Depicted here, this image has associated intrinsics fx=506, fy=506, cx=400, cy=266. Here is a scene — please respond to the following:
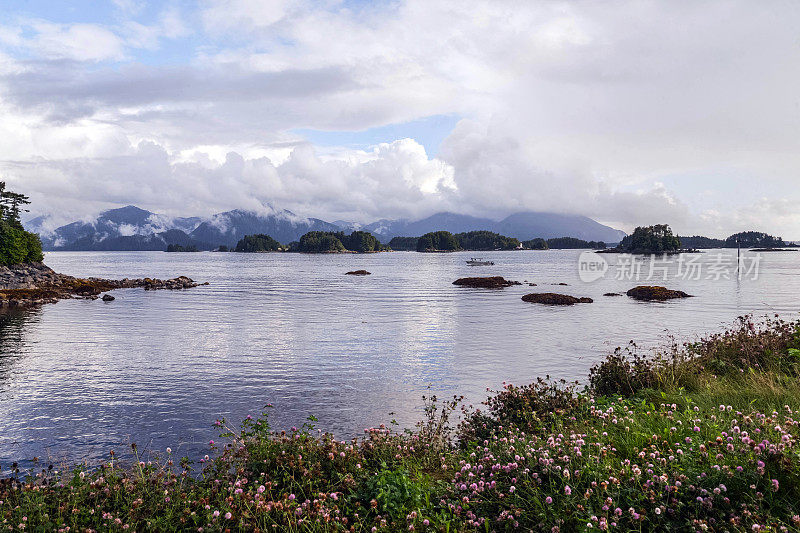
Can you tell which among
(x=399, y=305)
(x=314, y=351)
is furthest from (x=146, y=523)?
(x=399, y=305)

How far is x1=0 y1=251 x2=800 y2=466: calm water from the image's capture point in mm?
13484

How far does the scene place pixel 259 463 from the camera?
323 inches

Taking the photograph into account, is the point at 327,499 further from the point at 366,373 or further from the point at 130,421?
the point at 366,373

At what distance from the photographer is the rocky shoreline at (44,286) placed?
164 ft

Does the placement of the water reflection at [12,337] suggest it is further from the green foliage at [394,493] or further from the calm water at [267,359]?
the green foliage at [394,493]

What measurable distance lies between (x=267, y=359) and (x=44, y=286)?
56.5 metres

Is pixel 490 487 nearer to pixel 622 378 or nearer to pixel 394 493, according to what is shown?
pixel 394 493

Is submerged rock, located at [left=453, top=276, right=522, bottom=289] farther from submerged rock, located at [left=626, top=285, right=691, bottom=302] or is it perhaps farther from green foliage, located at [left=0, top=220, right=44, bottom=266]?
green foliage, located at [left=0, top=220, right=44, bottom=266]

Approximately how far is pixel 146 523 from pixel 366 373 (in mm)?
12690

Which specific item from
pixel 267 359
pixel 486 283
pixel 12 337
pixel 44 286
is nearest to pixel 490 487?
pixel 267 359

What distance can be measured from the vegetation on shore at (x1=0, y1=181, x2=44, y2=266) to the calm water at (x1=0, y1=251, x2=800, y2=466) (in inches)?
1577

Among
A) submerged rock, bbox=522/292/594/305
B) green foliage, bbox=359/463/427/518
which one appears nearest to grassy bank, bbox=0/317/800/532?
green foliage, bbox=359/463/427/518

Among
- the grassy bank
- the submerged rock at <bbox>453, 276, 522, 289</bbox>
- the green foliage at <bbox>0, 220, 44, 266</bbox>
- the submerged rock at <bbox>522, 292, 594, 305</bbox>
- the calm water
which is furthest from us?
the green foliage at <bbox>0, 220, 44, 266</bbox>

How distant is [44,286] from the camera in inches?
2486
